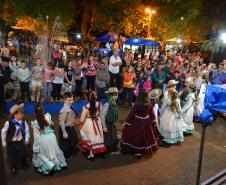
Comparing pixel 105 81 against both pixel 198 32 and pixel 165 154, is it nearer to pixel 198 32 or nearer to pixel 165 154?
pixel 165 154

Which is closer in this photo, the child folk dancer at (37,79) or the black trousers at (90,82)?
the child folk dancer at (37,79)

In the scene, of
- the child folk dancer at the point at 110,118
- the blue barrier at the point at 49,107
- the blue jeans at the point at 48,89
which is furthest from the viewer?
the blue jeans at the point at 48,89

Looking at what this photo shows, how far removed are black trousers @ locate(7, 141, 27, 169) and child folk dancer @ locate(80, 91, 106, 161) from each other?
4.92 ft

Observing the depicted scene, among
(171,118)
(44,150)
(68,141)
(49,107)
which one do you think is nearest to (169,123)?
(171,118)

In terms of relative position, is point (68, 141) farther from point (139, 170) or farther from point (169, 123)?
point (169, 123)

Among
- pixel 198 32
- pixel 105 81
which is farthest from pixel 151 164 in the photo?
pixel 198 32

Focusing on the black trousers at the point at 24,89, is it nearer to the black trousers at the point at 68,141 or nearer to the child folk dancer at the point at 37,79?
the child folk dancer at the point at 37,79

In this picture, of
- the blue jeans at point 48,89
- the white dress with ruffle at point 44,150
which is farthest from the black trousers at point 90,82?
the white dress with ruffle at point 44,150

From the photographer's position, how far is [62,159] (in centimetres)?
732

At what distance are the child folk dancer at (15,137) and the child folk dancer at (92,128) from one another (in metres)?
1.43

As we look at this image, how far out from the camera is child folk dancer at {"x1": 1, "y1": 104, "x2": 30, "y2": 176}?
267 inches

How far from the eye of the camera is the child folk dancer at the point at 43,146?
692 cm

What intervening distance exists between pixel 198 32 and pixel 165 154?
47.9 ft

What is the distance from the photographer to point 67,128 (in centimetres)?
763
